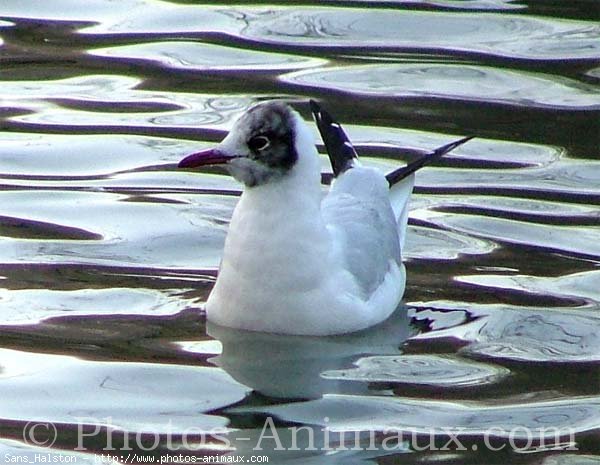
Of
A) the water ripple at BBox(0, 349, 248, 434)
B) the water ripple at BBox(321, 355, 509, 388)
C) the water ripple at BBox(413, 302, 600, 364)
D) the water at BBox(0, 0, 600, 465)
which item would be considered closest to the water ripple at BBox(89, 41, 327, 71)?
the water at BBox(0, 0, 600, 465)

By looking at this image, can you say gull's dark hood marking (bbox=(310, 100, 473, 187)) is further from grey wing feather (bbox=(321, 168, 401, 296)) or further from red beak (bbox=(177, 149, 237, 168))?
red beak (bbox=(177, 149, 237, 168))

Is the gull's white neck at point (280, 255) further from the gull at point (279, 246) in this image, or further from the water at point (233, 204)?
the water at point (233, 204)

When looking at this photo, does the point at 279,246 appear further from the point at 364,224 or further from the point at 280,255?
the point at 364,224

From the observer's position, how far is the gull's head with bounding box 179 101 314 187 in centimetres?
739

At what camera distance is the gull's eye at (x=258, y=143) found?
7.42 m

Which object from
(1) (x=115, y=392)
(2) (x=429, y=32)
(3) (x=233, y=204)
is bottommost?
(1) (x=115, y=392)

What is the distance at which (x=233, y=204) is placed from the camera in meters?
9.63

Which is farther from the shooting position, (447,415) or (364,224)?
(364,224)

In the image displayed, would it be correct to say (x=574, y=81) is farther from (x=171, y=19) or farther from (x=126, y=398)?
(x=126, y=398)

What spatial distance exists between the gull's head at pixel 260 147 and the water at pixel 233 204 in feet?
2.58

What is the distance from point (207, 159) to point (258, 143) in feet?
0.87

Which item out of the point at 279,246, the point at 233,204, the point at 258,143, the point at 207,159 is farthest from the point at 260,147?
the point at 233,204

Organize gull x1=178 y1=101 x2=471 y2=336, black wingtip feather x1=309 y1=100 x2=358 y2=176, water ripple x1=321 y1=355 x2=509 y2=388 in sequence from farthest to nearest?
black wingtip feather x1=309 y1=100 x2=358 y2=176 < gull x1=178 y1=101 x2=471 y2=336 < water ripple x1=321 y1=355 x2=509 y2=388

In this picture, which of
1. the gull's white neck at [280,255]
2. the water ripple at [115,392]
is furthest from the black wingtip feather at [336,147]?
the water ripple at [115,392]
